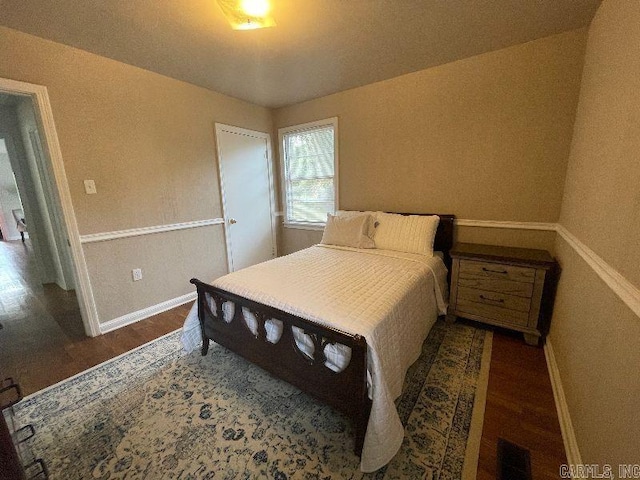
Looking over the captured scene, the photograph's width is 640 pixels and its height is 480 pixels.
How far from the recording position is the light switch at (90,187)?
7.08 feet

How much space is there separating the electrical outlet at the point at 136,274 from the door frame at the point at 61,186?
33 centimetres

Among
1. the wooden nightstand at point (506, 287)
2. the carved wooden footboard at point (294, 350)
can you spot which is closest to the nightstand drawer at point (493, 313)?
the wooden nightstand at point (506, 287)

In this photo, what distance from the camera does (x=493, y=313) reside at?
209 cm

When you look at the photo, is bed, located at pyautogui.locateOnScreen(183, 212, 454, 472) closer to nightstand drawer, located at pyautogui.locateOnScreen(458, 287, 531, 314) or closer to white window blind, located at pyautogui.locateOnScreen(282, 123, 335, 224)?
nightstand drawer, located at pyautogui.locateOnScreen(458, 287, 531, 314)

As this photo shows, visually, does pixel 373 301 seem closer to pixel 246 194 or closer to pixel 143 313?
pixel 143 313

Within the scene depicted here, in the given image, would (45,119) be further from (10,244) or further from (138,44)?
(10,244)

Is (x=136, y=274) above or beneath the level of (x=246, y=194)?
beneath

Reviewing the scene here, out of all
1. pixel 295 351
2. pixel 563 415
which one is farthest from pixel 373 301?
pixel 563 415

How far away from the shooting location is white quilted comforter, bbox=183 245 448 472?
1.14 meters

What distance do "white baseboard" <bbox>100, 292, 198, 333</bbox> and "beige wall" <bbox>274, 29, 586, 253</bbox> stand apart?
2390 millimetres

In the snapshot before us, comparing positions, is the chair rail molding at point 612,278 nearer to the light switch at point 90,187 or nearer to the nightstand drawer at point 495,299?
the nightstand drawer at point 495,299

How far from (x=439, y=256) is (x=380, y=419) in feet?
5.61

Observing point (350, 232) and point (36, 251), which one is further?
point (36, 251)

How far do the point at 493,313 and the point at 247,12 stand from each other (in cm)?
271
